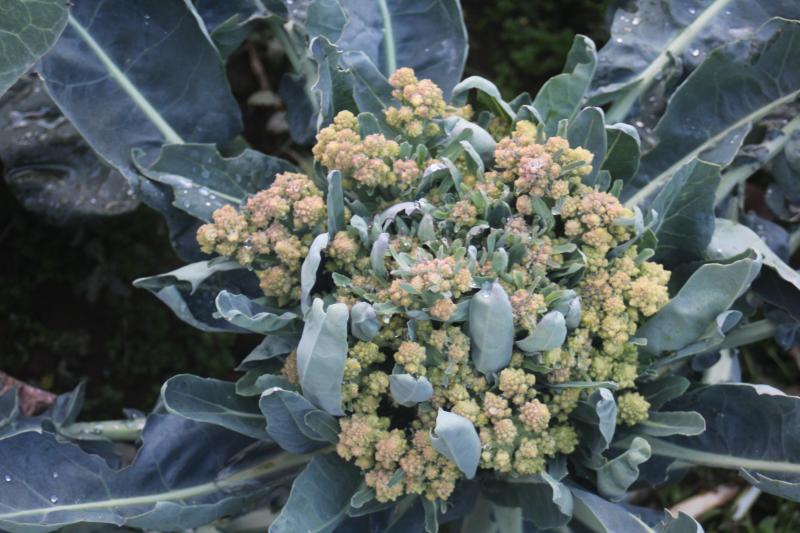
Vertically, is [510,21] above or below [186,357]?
above

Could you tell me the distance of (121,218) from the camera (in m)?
2.95

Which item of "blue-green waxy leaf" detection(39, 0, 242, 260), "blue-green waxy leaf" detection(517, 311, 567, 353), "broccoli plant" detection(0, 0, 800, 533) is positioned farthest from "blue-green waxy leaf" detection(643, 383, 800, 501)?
"blue-green waxy leaf" detection(39, 0, 242, 260)

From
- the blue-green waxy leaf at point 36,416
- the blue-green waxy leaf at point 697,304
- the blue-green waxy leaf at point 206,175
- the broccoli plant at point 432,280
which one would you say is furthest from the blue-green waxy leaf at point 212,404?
the blue-green waxy leaf at point 697,304

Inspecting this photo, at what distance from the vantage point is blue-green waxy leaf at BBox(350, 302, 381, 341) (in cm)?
159

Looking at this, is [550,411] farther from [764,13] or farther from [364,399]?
[764,13]

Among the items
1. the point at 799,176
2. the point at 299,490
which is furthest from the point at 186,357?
the point at 799,176

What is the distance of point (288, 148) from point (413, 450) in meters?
1.67

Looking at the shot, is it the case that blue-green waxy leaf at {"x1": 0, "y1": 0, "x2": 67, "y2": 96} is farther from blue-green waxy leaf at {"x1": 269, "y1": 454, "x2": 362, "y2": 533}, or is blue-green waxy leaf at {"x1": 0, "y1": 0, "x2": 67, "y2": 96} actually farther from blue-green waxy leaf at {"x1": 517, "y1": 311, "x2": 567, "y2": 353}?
blue-green waxy leaf at {"x1": 517, "y1": 311, "x2": 567, "y2": 353}

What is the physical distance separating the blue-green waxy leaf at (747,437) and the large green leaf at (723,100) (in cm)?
54

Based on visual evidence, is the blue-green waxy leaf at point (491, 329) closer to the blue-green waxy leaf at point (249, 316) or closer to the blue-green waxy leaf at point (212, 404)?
the blue-green waxy leaf at point (249, 316)

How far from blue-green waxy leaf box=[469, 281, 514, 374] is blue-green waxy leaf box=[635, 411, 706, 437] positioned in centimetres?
37

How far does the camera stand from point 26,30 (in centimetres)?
181

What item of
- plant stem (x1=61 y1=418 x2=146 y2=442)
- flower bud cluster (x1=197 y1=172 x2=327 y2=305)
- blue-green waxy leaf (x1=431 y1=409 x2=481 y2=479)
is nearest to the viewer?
blue-green waxy leaf (x1=431 y1=409 x2=481 y2=479)

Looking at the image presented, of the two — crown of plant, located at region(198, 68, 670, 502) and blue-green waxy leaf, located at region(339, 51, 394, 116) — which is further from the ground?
blue-green waxy leaf, located at region(339, 51, 394, 116)
